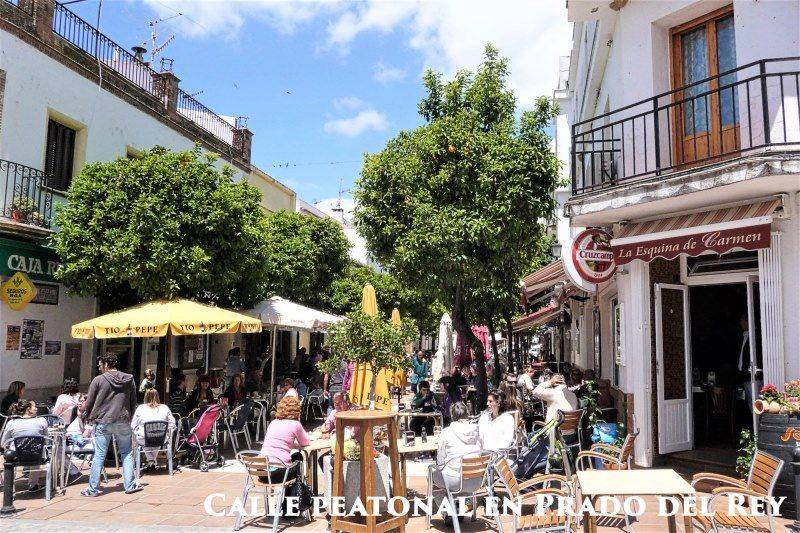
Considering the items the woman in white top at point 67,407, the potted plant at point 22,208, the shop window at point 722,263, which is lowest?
the woman in white top at point 67,407

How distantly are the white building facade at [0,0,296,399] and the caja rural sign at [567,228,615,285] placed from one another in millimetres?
10038

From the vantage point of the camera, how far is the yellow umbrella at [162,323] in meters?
9.86

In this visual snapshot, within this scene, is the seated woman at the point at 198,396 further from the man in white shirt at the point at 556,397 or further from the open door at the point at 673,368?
the open door at the point at 673,368

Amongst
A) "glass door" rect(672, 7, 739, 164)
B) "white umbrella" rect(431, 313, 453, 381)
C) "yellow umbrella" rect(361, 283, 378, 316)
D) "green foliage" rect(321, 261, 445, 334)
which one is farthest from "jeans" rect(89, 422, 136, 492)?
"white umbrella" rect(431, 313, 453, 381)

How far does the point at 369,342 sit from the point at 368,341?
0.8 inches

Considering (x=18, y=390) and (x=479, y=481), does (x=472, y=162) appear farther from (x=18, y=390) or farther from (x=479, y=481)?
(x=18, y=390)

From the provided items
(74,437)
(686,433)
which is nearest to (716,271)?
(686,433)

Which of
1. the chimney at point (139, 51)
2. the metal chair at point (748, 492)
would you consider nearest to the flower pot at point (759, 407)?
the metal chair at point (748, 492)

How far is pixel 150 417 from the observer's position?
8656 millimetres

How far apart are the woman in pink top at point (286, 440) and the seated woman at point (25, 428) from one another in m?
2.96

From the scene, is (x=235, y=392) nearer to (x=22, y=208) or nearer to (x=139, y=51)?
(x=22, y=208)

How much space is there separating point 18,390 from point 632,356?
9570 millimetres

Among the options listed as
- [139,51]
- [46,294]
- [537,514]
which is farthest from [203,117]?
[537,514]

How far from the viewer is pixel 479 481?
616cm
